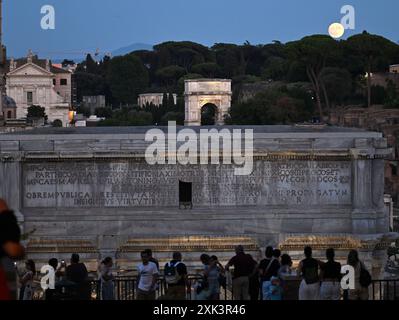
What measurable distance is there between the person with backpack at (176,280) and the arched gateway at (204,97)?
6553 centimetres

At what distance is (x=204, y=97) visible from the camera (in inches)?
3204

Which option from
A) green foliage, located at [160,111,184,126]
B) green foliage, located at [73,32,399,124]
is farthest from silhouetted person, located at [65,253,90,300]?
green foliage, located at [160,111,184,126]

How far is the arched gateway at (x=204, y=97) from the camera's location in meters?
79.6

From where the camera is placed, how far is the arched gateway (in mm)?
79625

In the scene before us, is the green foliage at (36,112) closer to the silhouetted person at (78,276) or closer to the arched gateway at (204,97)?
the arched gateway at (204,97)

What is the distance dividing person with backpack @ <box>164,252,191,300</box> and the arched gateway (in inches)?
2580

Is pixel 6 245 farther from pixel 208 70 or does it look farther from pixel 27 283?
pixel 208 70

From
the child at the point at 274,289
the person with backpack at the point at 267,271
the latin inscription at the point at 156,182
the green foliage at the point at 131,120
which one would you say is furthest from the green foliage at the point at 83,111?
the child at the point at 274,289

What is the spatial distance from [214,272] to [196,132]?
10.2 metres

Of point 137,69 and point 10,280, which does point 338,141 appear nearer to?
point 10,280

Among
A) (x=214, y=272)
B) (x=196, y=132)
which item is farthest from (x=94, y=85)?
(x=214, y=272)

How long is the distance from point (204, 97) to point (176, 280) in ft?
225

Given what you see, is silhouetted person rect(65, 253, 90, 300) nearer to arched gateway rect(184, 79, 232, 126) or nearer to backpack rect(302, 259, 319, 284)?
backpack rect(302, 259, 319, 284)

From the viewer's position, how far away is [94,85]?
133m
